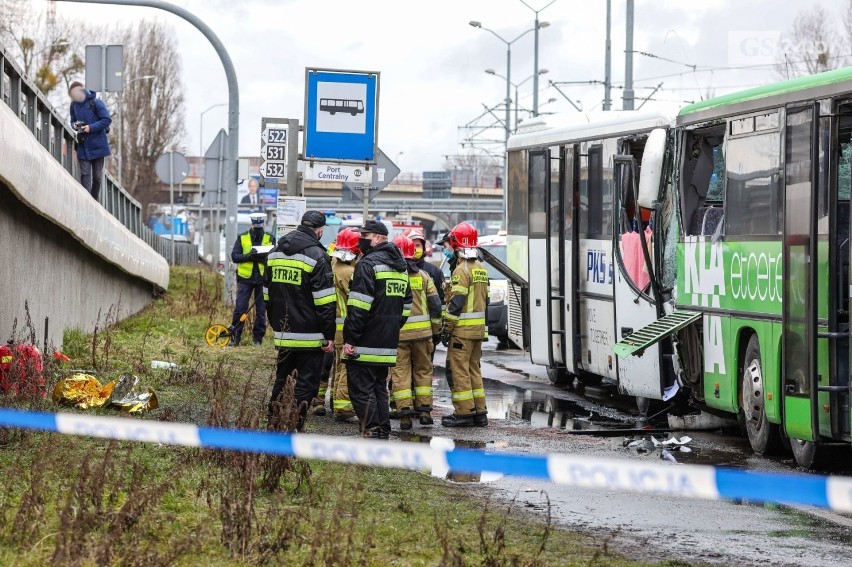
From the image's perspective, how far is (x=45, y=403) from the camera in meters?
10.4

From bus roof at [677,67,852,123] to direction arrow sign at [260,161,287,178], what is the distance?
755 cm

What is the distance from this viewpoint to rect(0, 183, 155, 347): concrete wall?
43.6ft

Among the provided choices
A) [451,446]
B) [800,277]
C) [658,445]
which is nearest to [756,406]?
[658,445]

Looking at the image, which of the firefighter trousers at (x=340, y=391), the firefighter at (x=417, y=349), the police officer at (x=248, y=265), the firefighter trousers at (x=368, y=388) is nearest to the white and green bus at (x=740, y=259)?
the firefighter at (x=417, y=349)

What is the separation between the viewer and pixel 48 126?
16562 mm

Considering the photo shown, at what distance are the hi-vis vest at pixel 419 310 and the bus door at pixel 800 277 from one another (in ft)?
12.0

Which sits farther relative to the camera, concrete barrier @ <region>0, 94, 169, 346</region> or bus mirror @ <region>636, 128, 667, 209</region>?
bus mirror @ <region>636, 128, 667, 209</region>

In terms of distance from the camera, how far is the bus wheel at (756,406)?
11539 mm

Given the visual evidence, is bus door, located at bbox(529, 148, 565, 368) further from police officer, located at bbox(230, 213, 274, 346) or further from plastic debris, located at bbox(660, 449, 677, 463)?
plastic debris, located at bbox(660, 449, 677, 463)

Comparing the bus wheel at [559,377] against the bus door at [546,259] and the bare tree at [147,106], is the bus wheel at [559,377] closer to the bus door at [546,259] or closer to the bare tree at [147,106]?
the bus door at [546,259]

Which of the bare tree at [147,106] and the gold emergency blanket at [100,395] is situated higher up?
the bare tree at [147,106]

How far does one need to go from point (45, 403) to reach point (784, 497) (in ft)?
22.5

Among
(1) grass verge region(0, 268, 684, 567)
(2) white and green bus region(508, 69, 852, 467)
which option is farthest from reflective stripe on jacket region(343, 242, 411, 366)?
(2) white and green bus region(508, 69, 852, 467)

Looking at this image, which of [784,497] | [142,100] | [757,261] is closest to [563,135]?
[757,261]
